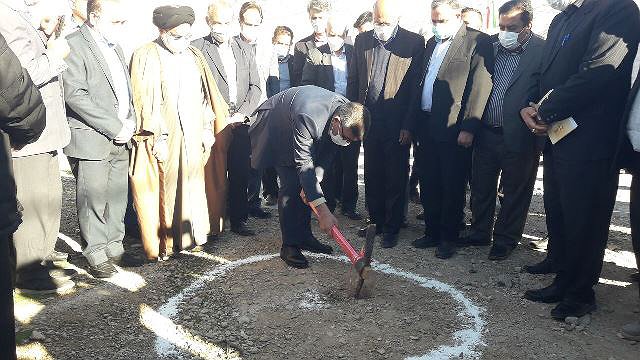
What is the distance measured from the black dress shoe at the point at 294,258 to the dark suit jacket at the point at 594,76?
7.50 ft

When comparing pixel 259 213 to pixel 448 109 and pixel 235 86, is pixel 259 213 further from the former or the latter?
pixel 448 109

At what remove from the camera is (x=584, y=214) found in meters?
3.81

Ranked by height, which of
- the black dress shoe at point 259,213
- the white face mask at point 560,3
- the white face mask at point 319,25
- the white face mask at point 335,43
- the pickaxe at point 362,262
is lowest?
the black dress shoe at point 259,213

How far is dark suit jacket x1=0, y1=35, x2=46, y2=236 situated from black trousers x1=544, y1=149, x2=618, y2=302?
3.34 m

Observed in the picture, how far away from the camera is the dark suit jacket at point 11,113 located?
8.06 ft

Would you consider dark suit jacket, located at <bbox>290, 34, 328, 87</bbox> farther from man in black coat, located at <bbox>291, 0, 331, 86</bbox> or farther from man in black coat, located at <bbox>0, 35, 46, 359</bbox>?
man in black coat, located at <bbox>0, 35, 46, 359</bbox>

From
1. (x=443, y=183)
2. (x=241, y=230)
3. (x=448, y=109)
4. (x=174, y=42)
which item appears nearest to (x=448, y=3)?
(x=448, y=109)

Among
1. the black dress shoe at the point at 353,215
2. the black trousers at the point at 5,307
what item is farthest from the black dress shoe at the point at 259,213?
the black trousers at the point at 5,307

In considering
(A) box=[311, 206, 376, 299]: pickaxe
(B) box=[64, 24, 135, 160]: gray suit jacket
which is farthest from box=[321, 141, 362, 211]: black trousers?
(B) box=[64, 24, 135, 160]: gray suit jacket

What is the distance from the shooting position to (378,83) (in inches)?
214

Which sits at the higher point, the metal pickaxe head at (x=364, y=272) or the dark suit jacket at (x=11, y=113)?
the dark suit jacket at (x=11, y=113)

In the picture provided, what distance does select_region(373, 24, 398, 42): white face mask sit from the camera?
211 inches

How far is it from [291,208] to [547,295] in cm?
221

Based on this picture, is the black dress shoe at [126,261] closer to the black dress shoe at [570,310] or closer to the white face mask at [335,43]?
the black dress shoe at [570,310]
